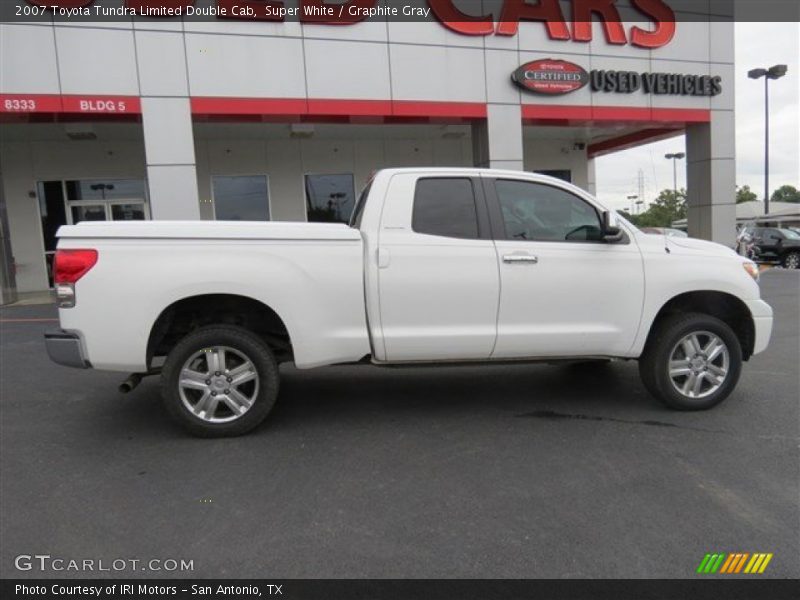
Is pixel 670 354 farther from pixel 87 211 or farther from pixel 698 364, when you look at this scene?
pixel 87 211

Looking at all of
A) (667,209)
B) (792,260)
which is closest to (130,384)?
(792,260)

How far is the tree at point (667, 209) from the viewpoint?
62.3 metres

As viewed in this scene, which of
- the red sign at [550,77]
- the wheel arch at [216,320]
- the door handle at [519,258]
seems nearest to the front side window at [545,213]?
the door handle at [519,258]

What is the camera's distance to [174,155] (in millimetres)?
12352

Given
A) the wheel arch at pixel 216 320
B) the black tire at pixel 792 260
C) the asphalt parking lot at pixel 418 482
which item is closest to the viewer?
the asphalt parking lot at pixel 418 482

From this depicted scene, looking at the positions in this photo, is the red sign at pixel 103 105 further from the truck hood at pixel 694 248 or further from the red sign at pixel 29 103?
the truck hood at pixel 694 248

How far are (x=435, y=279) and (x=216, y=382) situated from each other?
1.80 m

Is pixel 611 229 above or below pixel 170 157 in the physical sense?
below

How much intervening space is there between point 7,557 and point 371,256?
9.15 ft

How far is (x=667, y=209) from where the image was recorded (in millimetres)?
63438

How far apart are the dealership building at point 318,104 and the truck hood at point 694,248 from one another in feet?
31.3

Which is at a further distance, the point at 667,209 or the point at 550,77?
the point at 667,209

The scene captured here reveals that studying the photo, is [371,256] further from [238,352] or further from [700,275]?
[700,275]

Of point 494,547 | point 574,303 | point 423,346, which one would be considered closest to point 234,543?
point 494,547
